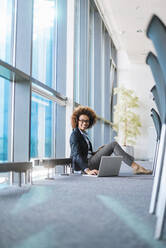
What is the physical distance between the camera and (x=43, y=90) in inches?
187

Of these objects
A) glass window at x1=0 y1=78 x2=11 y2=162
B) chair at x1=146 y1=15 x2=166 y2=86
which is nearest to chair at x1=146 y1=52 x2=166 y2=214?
chair at x1=146 y1=15 x2=166 y2=86

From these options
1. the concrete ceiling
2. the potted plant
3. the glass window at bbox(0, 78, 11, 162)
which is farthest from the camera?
the potted plant

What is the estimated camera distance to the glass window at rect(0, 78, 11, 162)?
12.4 ft

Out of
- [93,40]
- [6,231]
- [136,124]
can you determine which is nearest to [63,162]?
[6,231]

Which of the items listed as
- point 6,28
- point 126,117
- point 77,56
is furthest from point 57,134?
point 126,117

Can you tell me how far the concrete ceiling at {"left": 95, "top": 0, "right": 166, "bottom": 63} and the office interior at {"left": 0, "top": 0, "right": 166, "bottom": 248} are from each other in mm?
25

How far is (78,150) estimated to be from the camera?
4.62m

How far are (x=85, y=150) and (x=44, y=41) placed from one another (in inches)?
73.7

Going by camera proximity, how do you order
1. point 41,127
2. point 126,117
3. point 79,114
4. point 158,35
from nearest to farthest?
point 158,35, point 79,114, point 41,127, point 126,117

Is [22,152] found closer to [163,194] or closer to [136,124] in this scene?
[163,194]

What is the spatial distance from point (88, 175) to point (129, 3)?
466 cm

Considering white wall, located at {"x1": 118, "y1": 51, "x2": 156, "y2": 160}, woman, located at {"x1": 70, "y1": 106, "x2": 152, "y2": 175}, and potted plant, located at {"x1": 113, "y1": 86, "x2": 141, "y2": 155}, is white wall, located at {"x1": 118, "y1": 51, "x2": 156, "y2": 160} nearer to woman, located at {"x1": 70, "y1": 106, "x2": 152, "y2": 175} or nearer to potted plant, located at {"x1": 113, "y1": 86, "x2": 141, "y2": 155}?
potted plant, located at {"x1": 113, "y1": 86, "x2": 141, "y2": 155}

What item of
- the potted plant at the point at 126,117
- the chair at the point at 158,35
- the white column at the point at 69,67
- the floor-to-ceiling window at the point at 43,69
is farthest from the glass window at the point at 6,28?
the potted plant at the point at 126,117

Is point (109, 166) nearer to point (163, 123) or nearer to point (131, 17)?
point (163, 123)
